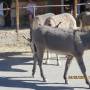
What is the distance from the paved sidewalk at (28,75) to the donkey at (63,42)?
0.27 meters

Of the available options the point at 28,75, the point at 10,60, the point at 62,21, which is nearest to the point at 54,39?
the point at 28,75

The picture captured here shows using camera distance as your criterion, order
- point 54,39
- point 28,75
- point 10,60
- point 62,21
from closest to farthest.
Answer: point 54,39, point 28,75, point 62,21, point 10,60

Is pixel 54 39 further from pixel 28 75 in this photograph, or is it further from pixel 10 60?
pixel 10 60

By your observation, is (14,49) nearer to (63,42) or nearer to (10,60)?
(10,60)

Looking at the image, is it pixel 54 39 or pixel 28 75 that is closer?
pixel 54 39

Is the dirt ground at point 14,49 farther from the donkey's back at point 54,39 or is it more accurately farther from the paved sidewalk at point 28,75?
the donkey's back at point 54,39

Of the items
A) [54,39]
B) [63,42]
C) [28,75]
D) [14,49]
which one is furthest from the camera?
[14,49]

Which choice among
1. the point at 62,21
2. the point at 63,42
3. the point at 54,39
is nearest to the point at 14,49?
the point at 62,21

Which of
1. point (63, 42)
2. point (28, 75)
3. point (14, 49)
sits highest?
point (63, 42)

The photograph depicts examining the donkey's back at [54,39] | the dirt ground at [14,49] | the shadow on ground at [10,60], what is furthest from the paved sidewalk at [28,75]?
the donkey's back at [54,39]

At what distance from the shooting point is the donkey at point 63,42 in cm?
944

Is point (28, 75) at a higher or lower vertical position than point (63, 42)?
lower

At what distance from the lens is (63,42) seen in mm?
9641

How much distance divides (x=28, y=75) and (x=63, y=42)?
1.82 m
